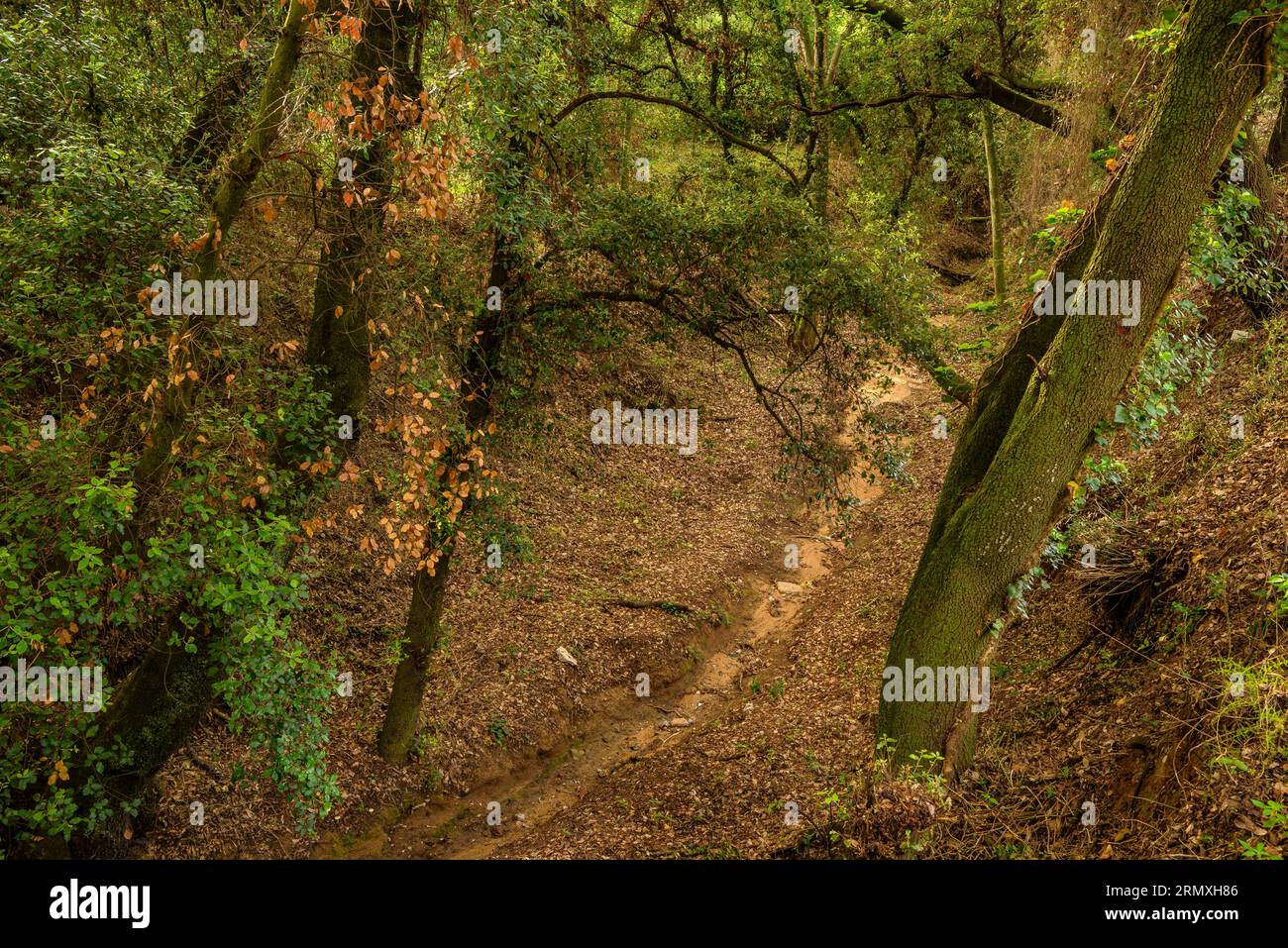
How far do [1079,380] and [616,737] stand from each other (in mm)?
6742

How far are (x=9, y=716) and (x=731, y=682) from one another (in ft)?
27.1

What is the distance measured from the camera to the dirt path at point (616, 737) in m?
8.91

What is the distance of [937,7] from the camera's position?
1436 cm

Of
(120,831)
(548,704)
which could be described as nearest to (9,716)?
(120,831)

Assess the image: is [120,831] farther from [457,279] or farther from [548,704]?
[457,279]

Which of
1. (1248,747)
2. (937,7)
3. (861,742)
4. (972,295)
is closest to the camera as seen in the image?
(1248,747)

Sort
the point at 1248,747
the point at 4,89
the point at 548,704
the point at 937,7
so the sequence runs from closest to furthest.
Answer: the point at 1248,747 → the point at 4,89 → the point at 548,704 → the point at 937,7

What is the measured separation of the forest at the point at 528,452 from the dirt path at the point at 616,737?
0.07 metres

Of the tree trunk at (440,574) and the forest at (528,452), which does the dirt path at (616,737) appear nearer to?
the forest at (528,452)

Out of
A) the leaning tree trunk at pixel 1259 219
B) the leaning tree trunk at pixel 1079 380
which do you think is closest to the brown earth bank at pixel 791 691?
the leaning tree trunk at pixel 1259 219

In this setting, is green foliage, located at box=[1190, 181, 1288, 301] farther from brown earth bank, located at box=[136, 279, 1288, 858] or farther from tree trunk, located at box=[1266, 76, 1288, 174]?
tree trunk, located at box=[1266, 76, 1288, 174]

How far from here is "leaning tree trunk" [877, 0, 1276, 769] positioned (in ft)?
21.5

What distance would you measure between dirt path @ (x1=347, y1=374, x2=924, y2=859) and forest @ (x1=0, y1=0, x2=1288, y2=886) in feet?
0.22

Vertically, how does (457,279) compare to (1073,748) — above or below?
above
